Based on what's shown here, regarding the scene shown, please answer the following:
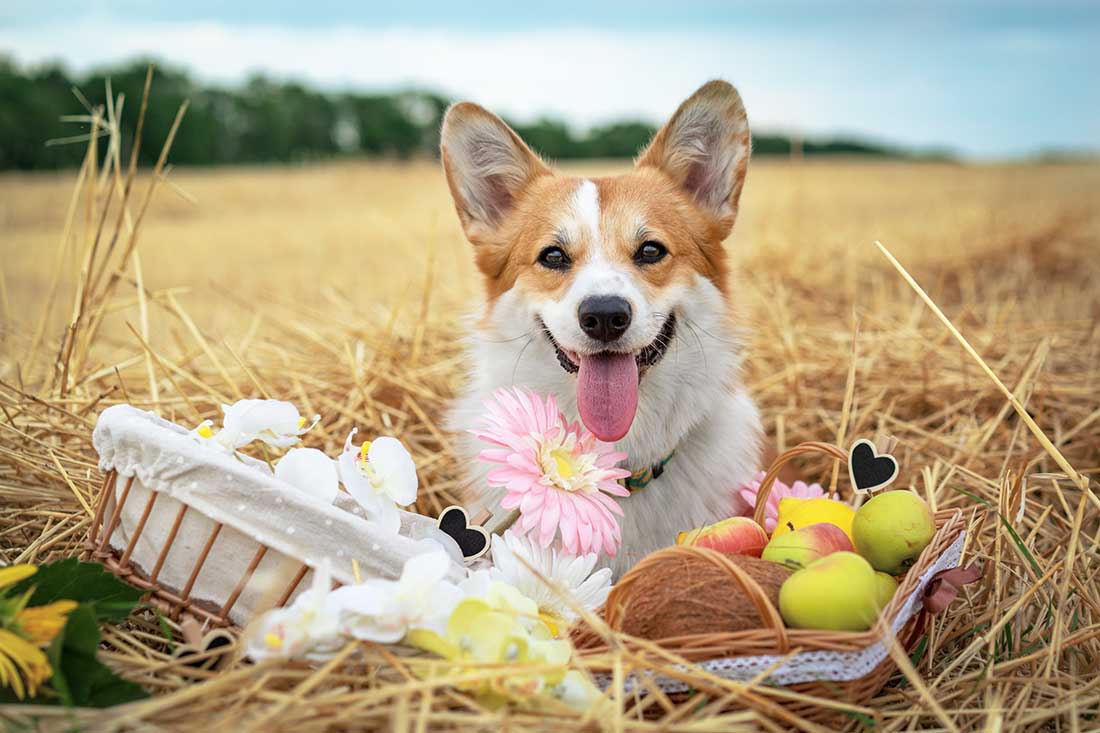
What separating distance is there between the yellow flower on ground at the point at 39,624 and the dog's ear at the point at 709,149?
1.87 meters

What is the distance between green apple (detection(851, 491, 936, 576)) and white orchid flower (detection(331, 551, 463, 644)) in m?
0.84

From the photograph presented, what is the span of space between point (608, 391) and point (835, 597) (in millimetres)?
766

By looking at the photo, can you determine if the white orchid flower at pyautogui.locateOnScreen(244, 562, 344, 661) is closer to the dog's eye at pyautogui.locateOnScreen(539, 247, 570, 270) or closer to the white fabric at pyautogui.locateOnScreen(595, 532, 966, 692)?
the white fabric at pyautogui.locateOnScreen(595, 532, 966, 692)

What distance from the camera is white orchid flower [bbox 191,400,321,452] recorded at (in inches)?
62.5

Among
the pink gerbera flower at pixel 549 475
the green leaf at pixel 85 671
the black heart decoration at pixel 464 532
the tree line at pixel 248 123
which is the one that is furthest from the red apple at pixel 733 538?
the tree line at pixel 248 123

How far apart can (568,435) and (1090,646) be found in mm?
1182

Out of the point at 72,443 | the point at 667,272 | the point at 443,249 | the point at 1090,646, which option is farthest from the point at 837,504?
the point at 443,249

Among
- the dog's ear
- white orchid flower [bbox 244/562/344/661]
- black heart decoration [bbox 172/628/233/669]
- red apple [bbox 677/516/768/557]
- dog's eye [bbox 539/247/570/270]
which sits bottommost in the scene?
black heart decoration [bbox 172/628/233/669]

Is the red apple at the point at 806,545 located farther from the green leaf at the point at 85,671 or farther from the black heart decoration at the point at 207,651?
the green leaf at the point at 85,671

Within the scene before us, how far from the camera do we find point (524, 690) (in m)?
1.25

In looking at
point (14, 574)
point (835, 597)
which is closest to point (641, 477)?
point (835, 597)

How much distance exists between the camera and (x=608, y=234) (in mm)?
2145

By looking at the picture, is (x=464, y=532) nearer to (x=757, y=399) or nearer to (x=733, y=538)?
(x=733, y=538)

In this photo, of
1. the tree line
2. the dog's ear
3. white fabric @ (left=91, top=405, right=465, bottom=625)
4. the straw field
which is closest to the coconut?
the straw field
